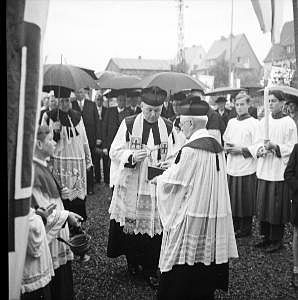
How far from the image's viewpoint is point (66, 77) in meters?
2.91

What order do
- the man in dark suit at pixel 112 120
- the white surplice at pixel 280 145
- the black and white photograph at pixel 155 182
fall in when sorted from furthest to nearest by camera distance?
the man in dark suit at pixel 112 120 → the white surplice at pixel 280 145 → the black and white photograph at pixel 155 182

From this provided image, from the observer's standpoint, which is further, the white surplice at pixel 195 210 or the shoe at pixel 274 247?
the shoe at pixel 274 247

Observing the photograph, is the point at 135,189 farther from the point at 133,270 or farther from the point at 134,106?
the point at 134,106

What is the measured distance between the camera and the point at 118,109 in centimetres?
663

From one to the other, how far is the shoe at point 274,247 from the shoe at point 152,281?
177 centimetres

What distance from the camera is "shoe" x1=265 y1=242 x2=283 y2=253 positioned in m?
5.18

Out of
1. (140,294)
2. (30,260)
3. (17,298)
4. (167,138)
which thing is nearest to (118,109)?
(167,138)

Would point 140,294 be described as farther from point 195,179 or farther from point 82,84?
point 82,84

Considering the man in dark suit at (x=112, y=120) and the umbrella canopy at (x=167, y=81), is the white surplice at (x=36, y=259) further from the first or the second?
the man in dark suit at (x=112, y=120)

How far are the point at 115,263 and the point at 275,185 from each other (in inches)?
87.0

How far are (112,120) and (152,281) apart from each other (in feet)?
8.95

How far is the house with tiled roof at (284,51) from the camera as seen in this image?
10.4 ft

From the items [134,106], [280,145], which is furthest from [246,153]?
[134,106]

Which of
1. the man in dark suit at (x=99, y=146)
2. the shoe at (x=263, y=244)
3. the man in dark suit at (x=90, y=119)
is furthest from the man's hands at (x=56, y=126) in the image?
the shoe at (x=263, y=244)
